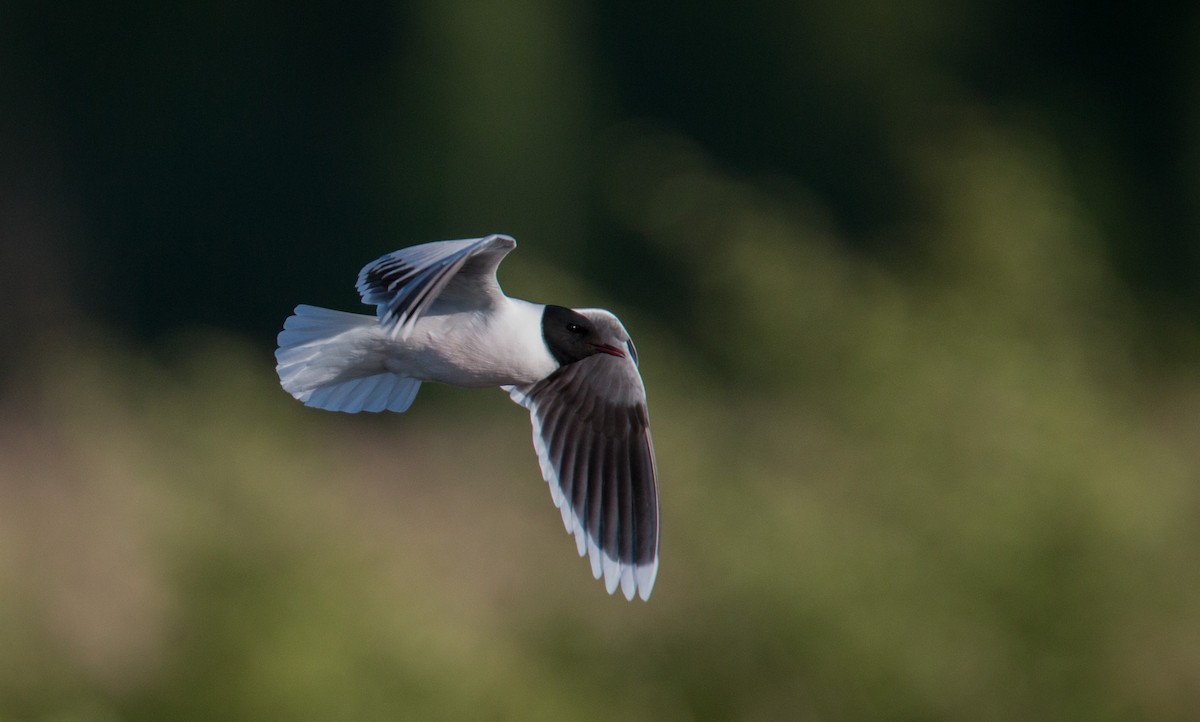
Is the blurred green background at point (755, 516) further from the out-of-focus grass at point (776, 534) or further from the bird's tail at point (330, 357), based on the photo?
the bird's tail at point (330, 357)

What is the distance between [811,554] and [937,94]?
175 cm

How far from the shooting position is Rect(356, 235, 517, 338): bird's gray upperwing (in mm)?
1789

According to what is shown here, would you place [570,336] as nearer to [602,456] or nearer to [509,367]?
[509,367]

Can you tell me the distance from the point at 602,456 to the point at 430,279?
71 cm

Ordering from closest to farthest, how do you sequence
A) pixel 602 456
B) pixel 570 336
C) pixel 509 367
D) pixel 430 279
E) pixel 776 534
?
pixel 430 279 < pixel 509 367 < pixel 570 336 < pixel 602 456 < pixel 776 534

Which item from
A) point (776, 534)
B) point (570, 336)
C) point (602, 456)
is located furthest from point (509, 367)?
point (776, 534)

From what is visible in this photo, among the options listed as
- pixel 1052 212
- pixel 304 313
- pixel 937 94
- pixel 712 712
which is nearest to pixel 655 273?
pixel 937 94

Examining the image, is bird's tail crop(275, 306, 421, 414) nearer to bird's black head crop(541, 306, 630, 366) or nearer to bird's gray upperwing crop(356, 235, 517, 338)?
bird's gray upperwing crop(356, 235, 517, 338)

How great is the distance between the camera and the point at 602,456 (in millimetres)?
2432

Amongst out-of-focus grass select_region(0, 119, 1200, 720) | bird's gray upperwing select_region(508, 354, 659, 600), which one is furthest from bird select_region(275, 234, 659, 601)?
out-of-focus grass select_region(0, 119, 1200, 720)

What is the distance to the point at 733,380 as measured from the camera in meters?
4.45

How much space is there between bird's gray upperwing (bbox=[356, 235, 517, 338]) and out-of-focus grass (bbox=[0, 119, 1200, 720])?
1.25 meters

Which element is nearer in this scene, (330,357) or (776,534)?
(330,357)

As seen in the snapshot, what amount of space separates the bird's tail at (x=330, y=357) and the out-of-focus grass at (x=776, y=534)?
100 centimetres
